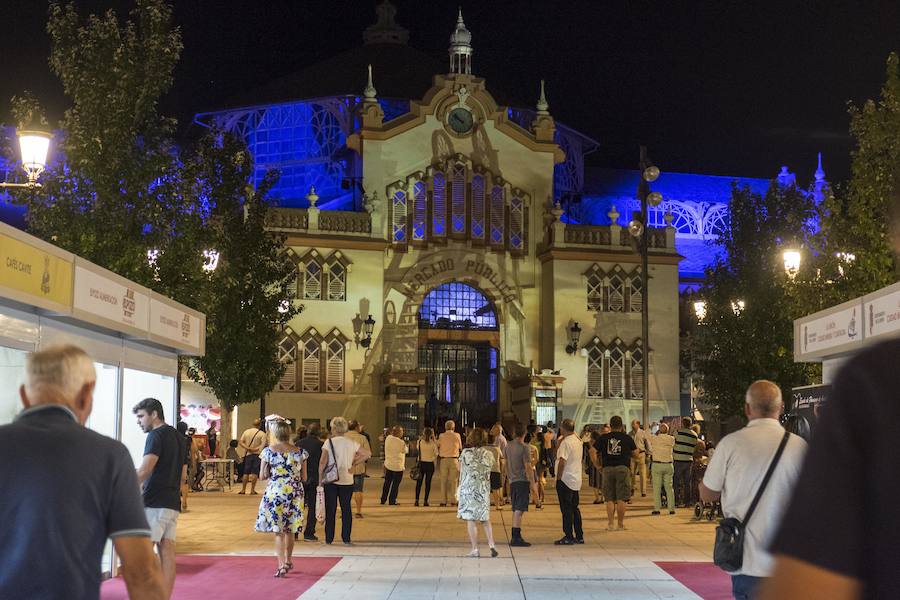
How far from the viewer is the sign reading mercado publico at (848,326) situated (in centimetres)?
1299

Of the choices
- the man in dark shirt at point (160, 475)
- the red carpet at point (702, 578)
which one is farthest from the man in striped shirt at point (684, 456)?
the man in dark shirt at point (160, 475)

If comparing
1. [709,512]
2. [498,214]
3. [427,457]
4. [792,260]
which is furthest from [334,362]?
[792,260]

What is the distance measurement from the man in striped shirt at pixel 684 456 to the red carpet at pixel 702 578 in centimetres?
824

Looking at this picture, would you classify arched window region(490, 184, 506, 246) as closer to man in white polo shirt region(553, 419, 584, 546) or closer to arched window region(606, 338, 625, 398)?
arched window region(606, 338, 625, 398)

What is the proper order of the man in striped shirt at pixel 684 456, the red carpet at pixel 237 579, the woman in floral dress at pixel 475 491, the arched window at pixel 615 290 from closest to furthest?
the red carpet at pixel 237 579
the woman in floral dress at pixel 475 491
the man in striped shirt at pixel 684 456
the arched window at pixel 615 290

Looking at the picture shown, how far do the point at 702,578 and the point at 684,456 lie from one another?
10.1m

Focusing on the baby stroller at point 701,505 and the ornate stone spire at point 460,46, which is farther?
the ornate stone spire at point 460,46

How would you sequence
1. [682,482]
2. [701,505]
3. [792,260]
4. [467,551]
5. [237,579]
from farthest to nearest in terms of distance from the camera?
[682,482] → [792,260] → [701,505] → [467,551] → [237,579]

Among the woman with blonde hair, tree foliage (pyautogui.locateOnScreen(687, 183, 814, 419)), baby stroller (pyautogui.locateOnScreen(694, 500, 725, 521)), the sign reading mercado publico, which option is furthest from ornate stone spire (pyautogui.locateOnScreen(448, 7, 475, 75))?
the sign reading mercado publico

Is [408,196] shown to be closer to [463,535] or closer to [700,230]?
[700,230]

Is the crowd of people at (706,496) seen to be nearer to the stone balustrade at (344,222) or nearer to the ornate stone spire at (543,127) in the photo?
the stone balustrade at (344,222)

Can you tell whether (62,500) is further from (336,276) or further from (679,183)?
(679,183)

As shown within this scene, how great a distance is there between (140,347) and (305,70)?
44.1m

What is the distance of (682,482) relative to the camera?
24.9 metres
